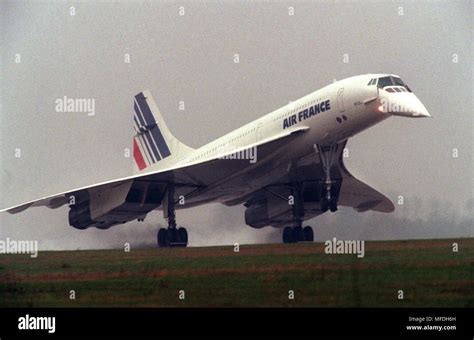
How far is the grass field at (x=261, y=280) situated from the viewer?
20.0m

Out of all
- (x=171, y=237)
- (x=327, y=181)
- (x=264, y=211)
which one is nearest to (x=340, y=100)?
(x=327, y=181)

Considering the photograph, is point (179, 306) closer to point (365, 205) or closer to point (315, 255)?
point (315, 255)

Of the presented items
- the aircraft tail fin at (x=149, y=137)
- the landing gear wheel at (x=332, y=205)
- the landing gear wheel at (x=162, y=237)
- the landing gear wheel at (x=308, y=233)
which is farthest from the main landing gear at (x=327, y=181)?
the aircraft tail fin at (x=149, y=137)

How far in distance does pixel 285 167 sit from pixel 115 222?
5.99 meters

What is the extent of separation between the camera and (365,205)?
108 ft

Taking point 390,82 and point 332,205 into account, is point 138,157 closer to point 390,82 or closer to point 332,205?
point 332,205

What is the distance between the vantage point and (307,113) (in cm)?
2998

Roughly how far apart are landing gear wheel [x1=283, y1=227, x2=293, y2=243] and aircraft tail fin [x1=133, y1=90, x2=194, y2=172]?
770 cm

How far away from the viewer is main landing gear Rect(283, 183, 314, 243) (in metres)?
32.7

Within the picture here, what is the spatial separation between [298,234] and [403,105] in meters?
7.13

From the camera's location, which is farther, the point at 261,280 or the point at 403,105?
the point at 403,105

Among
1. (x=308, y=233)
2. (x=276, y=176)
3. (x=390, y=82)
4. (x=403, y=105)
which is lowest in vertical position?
(x=308, y=233)

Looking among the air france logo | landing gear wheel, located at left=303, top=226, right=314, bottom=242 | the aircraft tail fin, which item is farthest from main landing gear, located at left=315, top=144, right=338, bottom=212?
the aircraft tail fin
